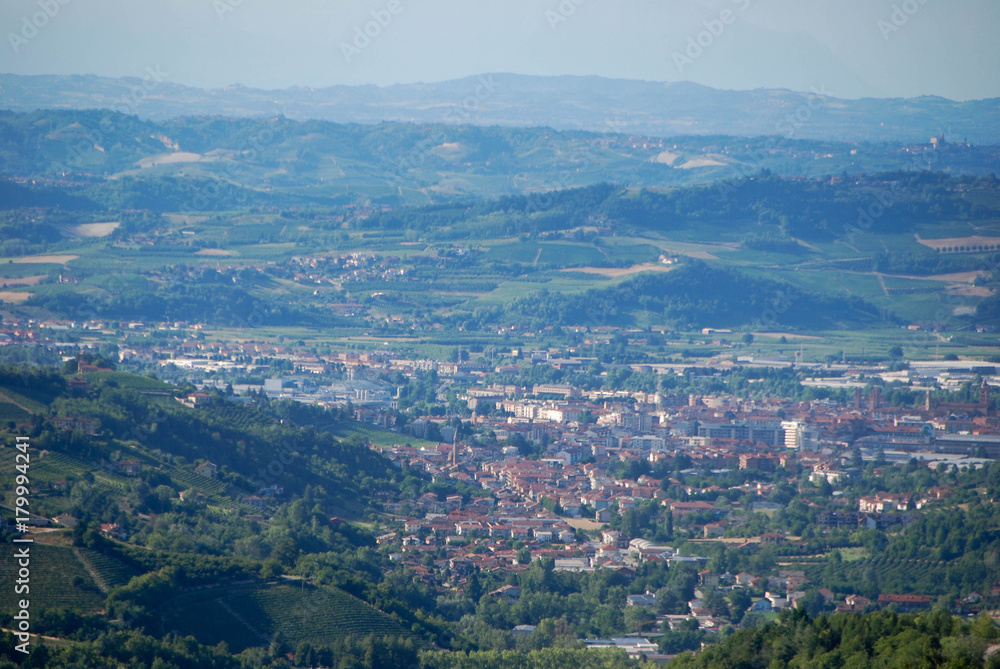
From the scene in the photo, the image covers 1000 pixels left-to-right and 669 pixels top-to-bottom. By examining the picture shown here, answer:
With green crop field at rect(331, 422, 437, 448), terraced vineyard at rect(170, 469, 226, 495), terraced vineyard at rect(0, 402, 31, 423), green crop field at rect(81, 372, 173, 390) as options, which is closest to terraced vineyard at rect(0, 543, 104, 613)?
terraced vineyard at rect(170, 469, 226, 495)

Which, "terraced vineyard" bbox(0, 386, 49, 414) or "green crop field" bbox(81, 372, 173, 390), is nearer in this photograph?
"terraced vineyard" bbox(0, 386, 49, 414)

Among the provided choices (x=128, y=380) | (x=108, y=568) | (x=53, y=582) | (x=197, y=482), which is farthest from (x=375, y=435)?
(x=53, y=582)

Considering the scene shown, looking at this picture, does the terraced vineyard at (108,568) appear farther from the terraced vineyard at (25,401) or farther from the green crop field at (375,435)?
the green crop field at (375,435)

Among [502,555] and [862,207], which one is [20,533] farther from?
[862,207]

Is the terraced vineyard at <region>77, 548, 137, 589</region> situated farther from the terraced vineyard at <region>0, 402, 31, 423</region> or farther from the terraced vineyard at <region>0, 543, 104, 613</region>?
the terraced vineyard at <region>0, 402, 31, 423</region>

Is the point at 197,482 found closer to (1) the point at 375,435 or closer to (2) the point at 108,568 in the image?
(2) the point at 108,568
